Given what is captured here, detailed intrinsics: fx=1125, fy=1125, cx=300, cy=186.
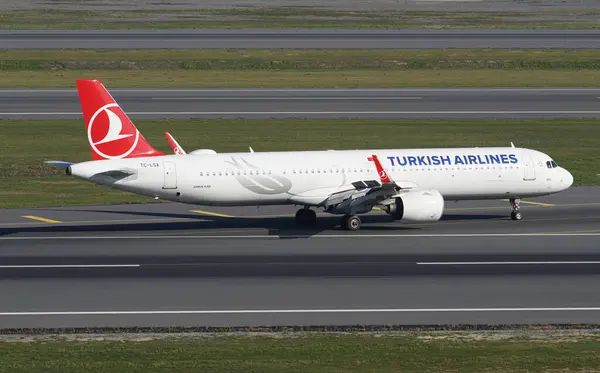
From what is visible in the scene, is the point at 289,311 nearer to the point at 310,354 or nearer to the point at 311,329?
the point at 311,329

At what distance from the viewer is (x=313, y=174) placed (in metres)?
58.5

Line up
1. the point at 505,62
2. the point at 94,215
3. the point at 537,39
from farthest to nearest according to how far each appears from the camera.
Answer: the point at 537,39 < the point at 505,62 < the point at 94,215

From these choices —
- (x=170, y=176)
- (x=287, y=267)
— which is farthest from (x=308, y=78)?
(x=287, y=267)

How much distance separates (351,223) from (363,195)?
202 cm

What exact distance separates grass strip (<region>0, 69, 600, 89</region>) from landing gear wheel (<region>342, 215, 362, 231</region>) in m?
61.6

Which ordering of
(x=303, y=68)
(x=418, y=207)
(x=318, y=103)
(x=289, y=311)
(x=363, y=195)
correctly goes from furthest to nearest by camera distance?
(x=303, y=68), (x=318, y=103), (x=363, y=195), (x=418, y=207), (x=289, y=311)

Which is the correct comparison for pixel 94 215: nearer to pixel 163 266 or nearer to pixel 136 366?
pixel 163 266

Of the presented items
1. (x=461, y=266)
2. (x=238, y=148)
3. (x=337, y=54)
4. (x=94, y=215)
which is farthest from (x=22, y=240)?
(x=337, y=54)

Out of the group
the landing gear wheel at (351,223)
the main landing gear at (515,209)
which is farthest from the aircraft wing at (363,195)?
the main landing gear at (515,209)

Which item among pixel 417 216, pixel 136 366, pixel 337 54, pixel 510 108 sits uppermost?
pixel 337 54

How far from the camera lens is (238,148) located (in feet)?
277

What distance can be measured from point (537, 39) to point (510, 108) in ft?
192

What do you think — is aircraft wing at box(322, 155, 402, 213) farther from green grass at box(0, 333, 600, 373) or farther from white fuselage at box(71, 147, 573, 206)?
green grass at box(0, 333, 600, 373)

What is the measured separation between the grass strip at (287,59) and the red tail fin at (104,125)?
73.5 meters
